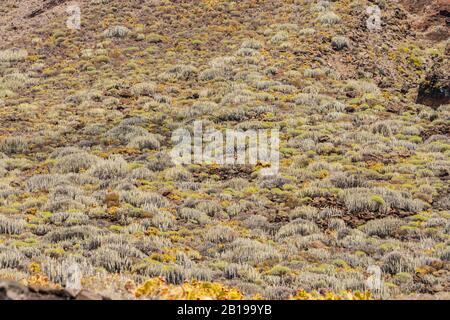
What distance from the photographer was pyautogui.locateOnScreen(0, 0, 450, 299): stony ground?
1149 centimetres

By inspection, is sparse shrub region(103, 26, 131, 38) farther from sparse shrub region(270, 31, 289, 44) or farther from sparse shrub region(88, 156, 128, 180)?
sparse shrub region(88, 156, 128, 180)

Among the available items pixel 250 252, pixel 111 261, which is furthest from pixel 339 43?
pixel 111 261

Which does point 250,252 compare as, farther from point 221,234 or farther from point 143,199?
point 143,199

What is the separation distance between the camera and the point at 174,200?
16.1 meters

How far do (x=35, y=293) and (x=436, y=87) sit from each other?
22091 millimetres

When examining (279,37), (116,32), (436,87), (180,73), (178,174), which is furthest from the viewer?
(116,32)

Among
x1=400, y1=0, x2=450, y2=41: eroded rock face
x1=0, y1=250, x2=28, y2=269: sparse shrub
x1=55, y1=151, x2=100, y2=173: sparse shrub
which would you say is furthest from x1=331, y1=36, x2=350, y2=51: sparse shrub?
x1=0, y1=250, x2=28, y2=269: sparse shrub

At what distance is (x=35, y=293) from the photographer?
6645 millimetres

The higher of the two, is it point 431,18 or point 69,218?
point 431,18

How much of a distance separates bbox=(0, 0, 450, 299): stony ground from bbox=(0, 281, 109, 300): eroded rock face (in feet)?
3.18

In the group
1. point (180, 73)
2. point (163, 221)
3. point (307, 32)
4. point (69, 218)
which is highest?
point (307, 32)

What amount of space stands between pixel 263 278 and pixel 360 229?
3.81m
